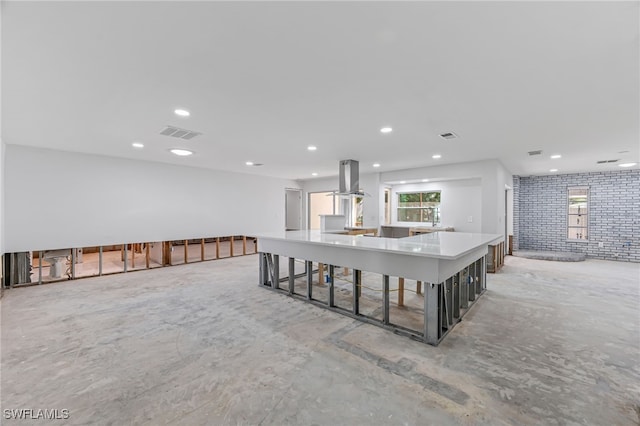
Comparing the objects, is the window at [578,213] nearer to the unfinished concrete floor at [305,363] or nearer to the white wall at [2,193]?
the unfinished concrete floor at [305,363]

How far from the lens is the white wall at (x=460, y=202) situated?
6.69 metres

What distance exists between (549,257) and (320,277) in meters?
6.52

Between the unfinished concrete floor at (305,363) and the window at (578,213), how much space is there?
15.7 feet

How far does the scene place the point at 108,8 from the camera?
59.3 inches

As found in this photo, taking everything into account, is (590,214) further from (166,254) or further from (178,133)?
(166,254)

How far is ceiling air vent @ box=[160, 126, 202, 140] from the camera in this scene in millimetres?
3807

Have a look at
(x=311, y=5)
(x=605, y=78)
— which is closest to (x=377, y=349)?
(x=311, y=5)

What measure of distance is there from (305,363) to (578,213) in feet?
31.4

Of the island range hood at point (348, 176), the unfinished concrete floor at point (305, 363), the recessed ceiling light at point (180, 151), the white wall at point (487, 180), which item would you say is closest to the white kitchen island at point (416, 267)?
the unfinished concrete floor at point (305, 363)

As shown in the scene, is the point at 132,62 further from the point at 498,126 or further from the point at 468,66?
the point at 498,126

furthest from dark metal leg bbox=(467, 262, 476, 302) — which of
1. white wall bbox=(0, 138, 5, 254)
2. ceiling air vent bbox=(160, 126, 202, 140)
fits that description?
white wall bbox=(0, 138, 5, 254)

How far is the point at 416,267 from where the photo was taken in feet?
9.25

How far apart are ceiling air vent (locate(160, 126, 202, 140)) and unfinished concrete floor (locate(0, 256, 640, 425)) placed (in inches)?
98.2

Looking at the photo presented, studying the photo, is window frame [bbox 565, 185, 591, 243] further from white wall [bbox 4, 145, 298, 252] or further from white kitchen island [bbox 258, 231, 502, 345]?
white wall [bbox 4, 145, 298, 252]
